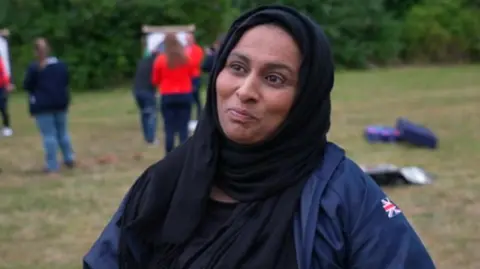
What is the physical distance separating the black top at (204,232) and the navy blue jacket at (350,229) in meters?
0.23

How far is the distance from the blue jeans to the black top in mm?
8005

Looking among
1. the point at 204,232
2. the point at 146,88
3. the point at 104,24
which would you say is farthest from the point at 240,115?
the point at 104,24

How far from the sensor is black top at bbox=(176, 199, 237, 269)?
2086 millimetres

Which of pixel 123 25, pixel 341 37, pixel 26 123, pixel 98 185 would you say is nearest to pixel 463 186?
pixel 98 185

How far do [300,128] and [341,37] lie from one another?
28782 millimetres

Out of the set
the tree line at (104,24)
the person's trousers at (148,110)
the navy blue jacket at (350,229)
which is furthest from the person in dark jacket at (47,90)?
the tree line at (104,24)

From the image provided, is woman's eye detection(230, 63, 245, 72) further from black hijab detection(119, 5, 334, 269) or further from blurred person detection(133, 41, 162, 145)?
blurred person detection(133, 41, 162, 145)

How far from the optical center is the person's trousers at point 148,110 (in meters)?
12.2

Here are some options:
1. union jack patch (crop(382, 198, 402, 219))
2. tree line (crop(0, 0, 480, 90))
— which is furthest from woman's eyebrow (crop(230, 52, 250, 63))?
tree line (crop(0, 0, 480, 90))

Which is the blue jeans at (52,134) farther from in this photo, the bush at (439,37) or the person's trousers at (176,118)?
the bush at (439,37)

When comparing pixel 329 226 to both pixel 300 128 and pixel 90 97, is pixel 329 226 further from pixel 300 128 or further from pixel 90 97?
pixel 90 97

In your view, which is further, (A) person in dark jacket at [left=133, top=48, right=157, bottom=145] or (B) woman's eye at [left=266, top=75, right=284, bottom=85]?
(A) person in dark jacket at [left=133, top=48, right=157, bottom=145]

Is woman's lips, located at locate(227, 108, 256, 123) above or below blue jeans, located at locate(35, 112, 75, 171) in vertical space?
above

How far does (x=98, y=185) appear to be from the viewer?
30.9 feet
